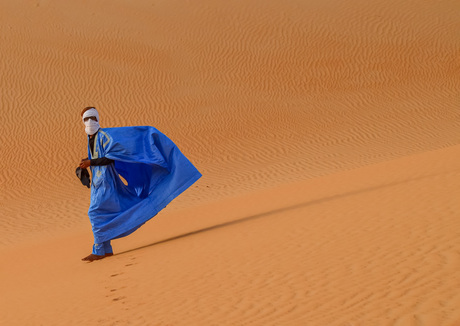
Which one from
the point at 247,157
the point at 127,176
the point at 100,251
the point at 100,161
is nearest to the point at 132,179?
the point at 127,176

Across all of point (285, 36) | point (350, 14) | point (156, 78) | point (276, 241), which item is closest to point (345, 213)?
point (276, 241)

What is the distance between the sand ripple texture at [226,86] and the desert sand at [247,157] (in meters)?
0.09

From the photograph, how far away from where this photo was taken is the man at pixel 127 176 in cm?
805

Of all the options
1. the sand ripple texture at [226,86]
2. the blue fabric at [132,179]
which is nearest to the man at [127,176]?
the blue fabric at [132,179]

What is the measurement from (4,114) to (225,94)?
25.2ft

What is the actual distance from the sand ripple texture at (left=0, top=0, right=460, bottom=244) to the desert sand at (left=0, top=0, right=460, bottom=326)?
9 cm

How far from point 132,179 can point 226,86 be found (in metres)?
16.3

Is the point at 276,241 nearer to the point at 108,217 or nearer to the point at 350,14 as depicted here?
the point at 108,217

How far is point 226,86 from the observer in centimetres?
2436

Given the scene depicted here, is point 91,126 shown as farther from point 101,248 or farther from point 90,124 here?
point 101,248

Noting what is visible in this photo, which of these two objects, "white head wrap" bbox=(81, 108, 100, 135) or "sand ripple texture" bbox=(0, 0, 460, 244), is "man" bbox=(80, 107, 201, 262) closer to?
"white head wrap" bbox=(81, 108, 100, 135)

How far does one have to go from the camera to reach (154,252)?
807 centimetres

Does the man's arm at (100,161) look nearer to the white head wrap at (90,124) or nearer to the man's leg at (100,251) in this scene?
the white head wrap at (90,124)

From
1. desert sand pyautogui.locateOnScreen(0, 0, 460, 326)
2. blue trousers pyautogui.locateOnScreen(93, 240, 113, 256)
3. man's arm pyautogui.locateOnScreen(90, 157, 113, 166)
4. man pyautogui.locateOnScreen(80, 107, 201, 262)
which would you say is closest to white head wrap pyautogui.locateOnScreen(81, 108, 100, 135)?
man pyautogui.locateOnScreen(80, 107, 201, 262)
